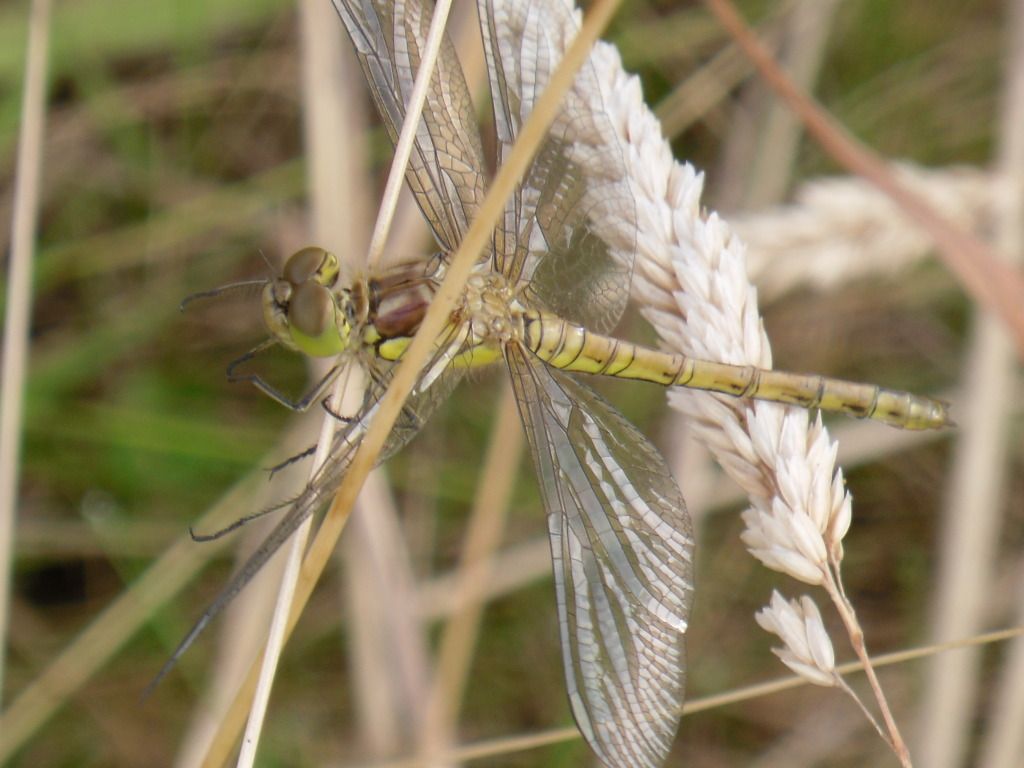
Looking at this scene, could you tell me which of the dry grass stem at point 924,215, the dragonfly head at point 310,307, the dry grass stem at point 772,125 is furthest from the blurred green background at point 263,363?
the dry grass stem at point 924,215

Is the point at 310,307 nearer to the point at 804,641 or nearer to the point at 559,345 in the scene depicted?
the point at 559,345

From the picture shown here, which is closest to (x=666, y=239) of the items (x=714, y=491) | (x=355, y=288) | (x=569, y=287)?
(x=569, y=287)

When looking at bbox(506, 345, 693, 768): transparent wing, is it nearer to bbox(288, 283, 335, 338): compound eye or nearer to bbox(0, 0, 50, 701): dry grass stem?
bbox(288, 283, 335, 338): compound eye

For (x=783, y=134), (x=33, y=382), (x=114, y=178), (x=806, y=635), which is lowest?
(x=806, y=635)

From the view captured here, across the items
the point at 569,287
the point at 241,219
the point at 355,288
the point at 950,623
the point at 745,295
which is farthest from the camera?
the point at 241,219

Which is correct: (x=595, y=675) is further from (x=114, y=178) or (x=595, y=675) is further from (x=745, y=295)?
(x=114, y=178)

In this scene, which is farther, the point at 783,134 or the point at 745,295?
the point at 783,134

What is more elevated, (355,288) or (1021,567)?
(355,288)

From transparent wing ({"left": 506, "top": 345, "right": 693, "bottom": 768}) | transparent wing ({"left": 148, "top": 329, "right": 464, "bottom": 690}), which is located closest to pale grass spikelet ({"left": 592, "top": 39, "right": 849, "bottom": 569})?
transparent wing ({"left": 506, "top": 345, "right": 693, "bottom": 768})

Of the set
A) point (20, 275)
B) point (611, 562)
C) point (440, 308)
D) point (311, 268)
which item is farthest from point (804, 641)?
point (20, 275)
